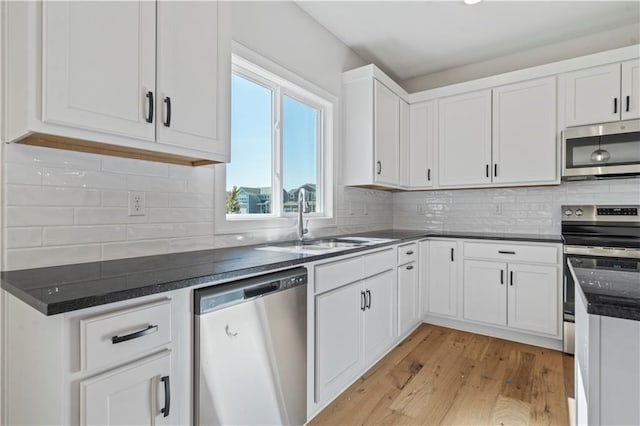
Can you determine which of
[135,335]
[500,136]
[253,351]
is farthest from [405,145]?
[135,335]

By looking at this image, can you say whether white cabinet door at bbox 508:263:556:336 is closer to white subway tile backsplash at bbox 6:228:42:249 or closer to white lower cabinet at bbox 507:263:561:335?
white lower cabinet at bbox 507:263:561:335

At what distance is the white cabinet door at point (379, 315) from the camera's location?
2.32 metres

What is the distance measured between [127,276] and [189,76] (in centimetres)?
90

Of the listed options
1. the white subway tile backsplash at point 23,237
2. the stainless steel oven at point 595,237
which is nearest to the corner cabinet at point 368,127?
the stainless steel oven at point 595,237

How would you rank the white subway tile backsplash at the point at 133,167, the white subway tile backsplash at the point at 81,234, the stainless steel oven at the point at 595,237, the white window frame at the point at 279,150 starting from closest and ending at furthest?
the white subway tile backsplash at the point at 81,234 < the white subway tile backsplash at the point at 133,167 < the white window frame at the point at 279,150 < the stainless steel oven at the point at 595,237

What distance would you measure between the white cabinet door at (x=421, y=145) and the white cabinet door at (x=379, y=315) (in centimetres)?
139

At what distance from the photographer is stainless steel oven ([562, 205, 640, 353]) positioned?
2471 mm

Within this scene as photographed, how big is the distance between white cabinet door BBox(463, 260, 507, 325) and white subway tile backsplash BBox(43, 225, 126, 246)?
280cm

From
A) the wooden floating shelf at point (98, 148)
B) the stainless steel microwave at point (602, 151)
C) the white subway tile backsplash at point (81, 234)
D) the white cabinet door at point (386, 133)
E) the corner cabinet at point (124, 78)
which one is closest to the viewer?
the corner cabinet at point (124, 78)

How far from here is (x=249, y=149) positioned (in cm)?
240

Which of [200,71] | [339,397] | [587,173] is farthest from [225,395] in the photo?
[587,173]

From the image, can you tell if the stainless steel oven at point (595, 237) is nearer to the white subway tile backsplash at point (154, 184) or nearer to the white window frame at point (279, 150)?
the white window frame at point (279, 150)

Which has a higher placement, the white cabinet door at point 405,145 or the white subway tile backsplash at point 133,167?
the white cabinet door at point 405,145

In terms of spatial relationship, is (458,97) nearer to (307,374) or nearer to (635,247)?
(635,247)
